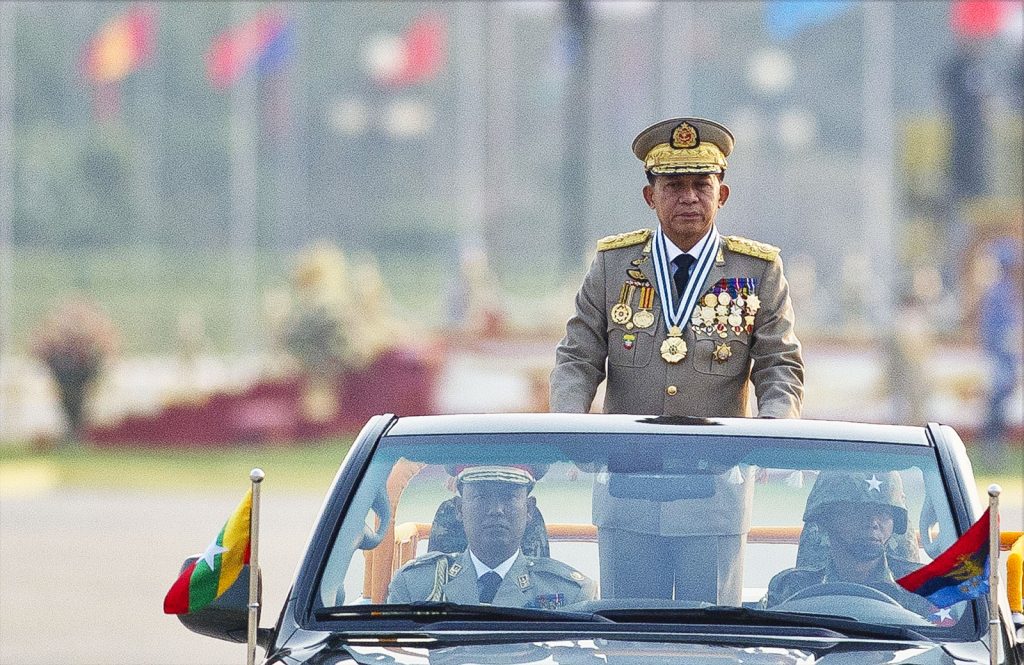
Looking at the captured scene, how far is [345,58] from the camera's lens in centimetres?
2448

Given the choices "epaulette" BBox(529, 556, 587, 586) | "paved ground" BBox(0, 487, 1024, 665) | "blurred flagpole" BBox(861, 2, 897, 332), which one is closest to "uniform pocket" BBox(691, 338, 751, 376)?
"epaulette" BBox(529, 556, 587, 586)

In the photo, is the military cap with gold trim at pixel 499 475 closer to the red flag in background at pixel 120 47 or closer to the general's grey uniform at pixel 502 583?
the general's grey uniform at pixel 502 583

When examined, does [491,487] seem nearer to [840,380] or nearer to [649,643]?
[649,643]

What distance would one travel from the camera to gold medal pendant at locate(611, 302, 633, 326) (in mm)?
6000

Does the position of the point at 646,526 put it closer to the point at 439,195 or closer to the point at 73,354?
the point at 73,354

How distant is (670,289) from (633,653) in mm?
2277

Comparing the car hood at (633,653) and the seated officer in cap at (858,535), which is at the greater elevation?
the seated officer in cap at (858,535)

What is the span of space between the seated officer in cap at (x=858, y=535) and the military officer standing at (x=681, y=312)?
131 cm

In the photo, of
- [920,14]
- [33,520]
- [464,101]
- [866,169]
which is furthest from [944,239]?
[33,520]

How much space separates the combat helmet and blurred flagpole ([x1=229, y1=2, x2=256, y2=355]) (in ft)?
63.7

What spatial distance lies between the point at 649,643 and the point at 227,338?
65.7 ft

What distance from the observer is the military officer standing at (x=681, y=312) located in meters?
5.93

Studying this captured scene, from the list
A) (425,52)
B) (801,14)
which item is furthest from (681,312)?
(425,52)

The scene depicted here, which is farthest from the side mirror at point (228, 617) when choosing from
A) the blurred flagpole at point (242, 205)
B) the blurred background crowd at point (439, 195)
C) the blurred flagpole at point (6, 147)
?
the blurred flagpole at point (6, 147)
